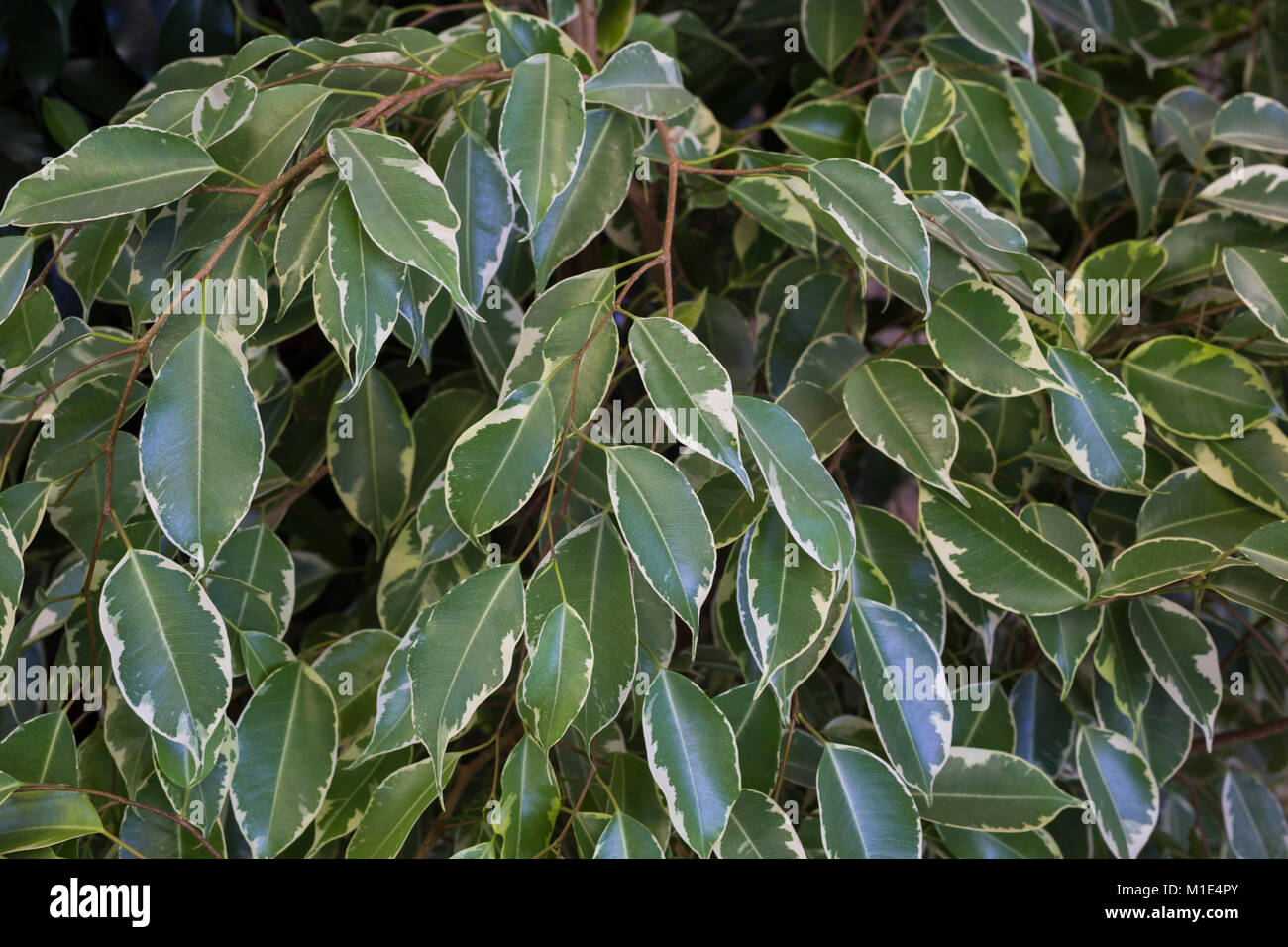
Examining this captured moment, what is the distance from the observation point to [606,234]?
919mm

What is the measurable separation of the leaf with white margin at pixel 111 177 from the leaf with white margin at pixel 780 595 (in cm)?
35

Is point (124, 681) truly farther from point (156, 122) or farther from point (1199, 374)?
point (1199, 374)

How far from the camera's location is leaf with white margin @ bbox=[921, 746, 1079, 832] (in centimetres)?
57

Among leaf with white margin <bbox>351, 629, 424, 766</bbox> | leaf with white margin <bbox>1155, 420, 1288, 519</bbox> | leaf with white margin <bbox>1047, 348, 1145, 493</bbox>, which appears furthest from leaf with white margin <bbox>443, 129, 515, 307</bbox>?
leaf with white margin <bbox>1155, 420, 1288, 519</bbox>

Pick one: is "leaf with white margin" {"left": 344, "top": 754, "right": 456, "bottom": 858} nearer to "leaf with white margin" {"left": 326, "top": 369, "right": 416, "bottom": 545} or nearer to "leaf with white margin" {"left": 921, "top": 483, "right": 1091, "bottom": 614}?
"leaf with white margin" {"left": 326, "top": 369, "right": 416, "bottom": 545}

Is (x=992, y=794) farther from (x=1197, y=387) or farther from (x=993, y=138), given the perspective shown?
(x=993, y=138)

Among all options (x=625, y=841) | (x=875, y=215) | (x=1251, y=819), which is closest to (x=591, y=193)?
(x=875, y=215)

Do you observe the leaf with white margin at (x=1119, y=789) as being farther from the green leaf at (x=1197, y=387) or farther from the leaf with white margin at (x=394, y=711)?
the leaf with white margin at (x=394, y=711)

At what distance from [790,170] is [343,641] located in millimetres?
410

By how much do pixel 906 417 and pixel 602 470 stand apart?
0.22 metres

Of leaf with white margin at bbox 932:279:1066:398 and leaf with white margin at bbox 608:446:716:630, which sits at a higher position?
leaf with white margin at bbox 932:279:1066:398

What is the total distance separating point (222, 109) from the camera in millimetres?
516

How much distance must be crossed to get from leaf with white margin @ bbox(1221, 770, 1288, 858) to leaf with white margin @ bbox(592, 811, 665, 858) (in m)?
0.55
